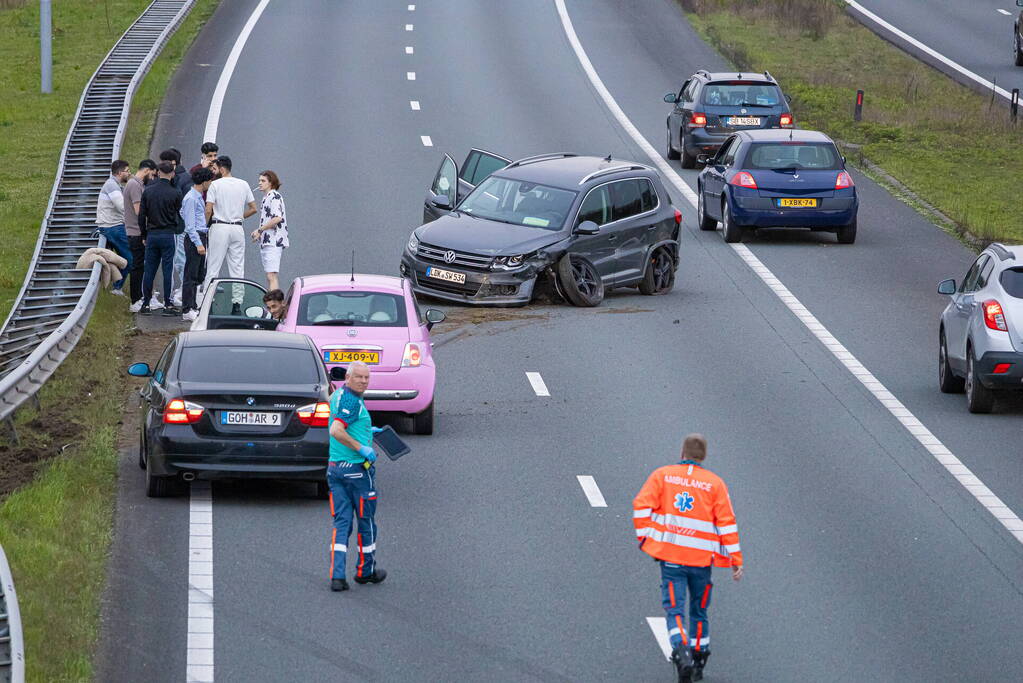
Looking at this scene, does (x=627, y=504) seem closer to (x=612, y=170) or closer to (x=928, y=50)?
(x=612, y=170)

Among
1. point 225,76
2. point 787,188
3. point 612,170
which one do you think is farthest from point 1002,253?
point 225,76

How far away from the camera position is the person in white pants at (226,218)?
21641mm

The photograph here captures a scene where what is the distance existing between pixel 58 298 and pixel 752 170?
11007 mm

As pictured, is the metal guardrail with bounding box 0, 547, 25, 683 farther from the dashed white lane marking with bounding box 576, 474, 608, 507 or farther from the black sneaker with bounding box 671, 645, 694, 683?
Result: the dashed white lane marking with bounding box 576, 474, 608, 507

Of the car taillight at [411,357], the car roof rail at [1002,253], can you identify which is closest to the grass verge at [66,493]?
the car taillight at [411,357]

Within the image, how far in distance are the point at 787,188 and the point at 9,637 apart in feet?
65.1

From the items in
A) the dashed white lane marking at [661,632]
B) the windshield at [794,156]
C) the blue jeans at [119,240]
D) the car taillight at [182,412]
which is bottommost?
the blue jeans at [119,240]

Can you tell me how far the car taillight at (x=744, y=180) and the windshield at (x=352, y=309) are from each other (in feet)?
36.7

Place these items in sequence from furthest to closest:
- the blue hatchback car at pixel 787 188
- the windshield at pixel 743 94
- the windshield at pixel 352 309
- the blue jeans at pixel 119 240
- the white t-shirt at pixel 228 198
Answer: the windshield at pixel 743 94
the blue hatchback car at pixel 787 188
the blue jeans at pixel 119 240
the white t-shirt at pixel 228 198
the windshield at pixel 352 309

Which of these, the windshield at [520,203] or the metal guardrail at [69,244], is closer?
the metal guardrail at [69,244]

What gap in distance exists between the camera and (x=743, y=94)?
35.4 m

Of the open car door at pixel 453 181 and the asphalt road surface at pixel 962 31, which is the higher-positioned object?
the open car door at pixel 453 181

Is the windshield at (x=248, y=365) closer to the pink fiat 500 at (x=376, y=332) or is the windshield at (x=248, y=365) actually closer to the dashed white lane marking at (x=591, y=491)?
the pink fiat 500 at (x=376, y=332)

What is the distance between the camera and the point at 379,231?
28.1 metres
